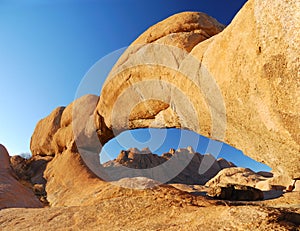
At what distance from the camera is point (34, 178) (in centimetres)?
1748

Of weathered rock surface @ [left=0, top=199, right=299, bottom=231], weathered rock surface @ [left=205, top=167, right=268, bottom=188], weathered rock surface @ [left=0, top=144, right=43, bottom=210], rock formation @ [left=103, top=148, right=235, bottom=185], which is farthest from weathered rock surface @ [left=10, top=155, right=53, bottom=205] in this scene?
rock formation @ [left=103, top=148, right=235, bottom=185]

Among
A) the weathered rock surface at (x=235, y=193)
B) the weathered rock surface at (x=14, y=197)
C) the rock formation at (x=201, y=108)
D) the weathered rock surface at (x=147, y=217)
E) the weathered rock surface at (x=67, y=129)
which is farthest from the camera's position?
the weathered rock surface at (x=67, y=129)

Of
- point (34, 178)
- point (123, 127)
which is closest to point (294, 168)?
point (123, 127)

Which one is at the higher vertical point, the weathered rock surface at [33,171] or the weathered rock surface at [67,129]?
the weathered rock surface at [67,129]

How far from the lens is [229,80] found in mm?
5988

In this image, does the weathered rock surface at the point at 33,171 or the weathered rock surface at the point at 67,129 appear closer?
the weathered rock surface at the point at 33,171

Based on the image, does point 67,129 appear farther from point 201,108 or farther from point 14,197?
point 201,108

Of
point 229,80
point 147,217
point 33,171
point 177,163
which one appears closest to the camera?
point 147,217

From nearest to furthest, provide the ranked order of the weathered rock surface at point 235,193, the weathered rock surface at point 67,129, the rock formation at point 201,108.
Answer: the rock formation at point 201,108 < the weathered rock surface at point 235,193 < the weathered rock surface at point 67,129

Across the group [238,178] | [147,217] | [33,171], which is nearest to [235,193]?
[147,217]

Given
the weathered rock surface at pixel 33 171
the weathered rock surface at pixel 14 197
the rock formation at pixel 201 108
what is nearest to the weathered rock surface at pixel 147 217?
the rock formation at pixel 201 108

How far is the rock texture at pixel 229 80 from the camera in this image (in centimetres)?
455

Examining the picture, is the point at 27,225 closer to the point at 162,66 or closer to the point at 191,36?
the point at 162,66

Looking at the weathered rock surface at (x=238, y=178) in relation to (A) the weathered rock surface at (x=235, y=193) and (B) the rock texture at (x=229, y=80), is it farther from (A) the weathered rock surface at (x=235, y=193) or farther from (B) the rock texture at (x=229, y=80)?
(B) the rock texture at (x=229, y=80)
